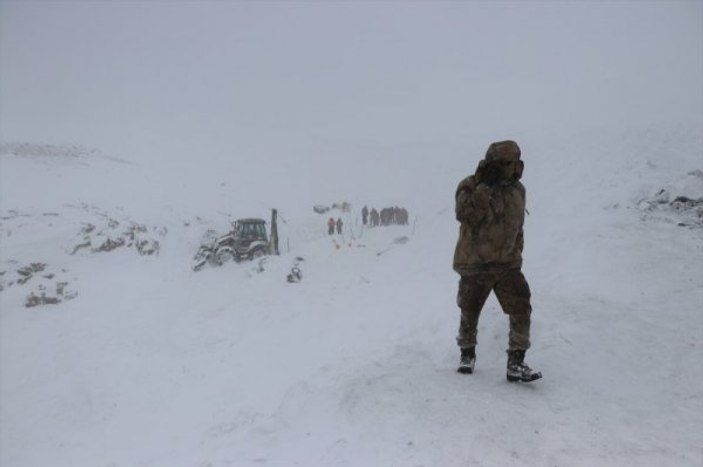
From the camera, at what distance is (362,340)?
7.60 m

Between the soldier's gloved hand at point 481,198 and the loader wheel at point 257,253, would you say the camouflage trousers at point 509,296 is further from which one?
the loader wheel at point 257,253

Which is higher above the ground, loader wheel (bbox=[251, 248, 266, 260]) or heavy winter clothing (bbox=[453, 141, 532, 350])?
heavy winter clothing (bbox=[453, 141, 532, 350])

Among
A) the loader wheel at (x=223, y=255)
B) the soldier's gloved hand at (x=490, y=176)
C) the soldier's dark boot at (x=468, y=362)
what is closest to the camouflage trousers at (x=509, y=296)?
the soldier's dark boot at (x=468, y=362)

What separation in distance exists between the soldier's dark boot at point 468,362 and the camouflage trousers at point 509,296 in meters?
0.34

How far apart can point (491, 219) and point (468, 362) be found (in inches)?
57.3

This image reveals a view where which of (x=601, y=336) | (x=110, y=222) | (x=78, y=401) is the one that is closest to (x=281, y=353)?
(x=78, y=401)

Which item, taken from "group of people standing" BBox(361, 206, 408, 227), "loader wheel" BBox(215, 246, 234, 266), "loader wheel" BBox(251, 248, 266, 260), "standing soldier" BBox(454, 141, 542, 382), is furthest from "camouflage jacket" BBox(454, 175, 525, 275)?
"group of people standing" BBox(361, 206, 408, 227)

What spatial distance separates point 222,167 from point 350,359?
38852 mm

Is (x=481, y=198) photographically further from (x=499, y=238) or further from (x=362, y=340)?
A: (x=362, y=340)

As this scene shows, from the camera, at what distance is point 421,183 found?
129ft

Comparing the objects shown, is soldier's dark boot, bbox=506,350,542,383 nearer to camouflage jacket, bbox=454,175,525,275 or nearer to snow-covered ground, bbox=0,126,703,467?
snow-covered ground, bbox=0,126,703,467

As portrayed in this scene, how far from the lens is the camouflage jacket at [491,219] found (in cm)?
432

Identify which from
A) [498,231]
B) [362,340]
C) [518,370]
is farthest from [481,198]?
[362,340]

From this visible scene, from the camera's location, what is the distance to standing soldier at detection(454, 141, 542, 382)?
4.32m
